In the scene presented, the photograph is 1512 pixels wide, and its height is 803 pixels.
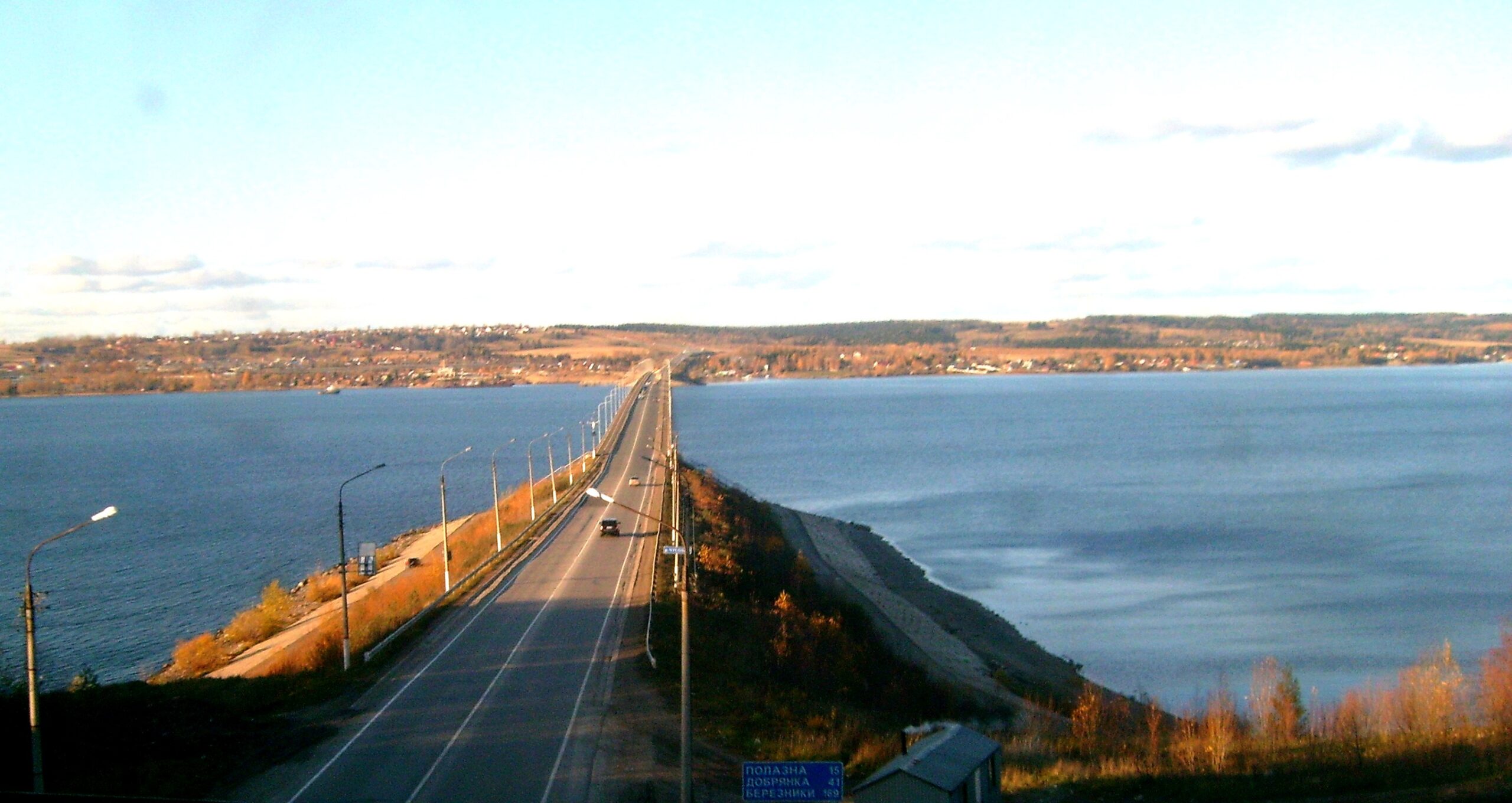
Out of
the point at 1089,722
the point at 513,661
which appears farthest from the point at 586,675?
the point at 1089,722

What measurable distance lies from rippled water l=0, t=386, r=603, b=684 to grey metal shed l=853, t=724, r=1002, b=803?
20.5 m

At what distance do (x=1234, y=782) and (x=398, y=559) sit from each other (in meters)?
41.7

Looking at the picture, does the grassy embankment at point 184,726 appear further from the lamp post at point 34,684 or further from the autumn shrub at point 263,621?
the autumn shrub at point 263,621

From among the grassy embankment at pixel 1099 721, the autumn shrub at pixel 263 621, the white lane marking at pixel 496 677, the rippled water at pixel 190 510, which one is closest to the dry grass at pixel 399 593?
the autumn shrub at pixel 263 621

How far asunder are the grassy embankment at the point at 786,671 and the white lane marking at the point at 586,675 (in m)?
1.29

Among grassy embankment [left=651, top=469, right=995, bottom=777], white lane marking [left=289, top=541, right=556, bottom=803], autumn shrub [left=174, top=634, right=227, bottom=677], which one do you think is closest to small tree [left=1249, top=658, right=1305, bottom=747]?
grassy embankment [left=651, top=469, right=995, bottom=777]

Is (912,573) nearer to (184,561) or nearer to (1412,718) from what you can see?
(1412,718)

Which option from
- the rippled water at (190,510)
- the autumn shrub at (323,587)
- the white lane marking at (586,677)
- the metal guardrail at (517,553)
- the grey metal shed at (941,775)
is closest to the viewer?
the grey metal shed at (941,775)

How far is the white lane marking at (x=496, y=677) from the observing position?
58.0 ft

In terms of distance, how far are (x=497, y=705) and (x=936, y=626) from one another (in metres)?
21.6

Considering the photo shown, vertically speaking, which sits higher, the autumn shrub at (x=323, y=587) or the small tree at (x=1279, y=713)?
the small tree at (x=1279, y=713)

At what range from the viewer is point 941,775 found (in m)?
14.6

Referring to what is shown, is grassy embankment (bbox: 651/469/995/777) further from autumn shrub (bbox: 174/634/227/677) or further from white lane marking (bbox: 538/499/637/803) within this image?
autumn shrub (bbox: 174/634/227/677)

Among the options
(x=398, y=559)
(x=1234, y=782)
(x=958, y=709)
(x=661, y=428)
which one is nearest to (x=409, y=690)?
(x=958, y=709)
